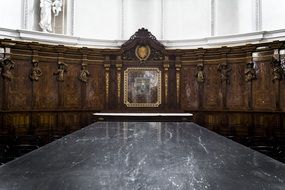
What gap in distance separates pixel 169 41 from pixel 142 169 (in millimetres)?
9245

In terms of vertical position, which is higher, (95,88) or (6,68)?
(6,68)

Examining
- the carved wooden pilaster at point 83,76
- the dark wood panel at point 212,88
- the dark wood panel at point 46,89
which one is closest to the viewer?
the dark wood panel at point 46,89

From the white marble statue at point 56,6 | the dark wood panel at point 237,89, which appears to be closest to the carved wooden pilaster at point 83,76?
the white marble statue at point 56,6

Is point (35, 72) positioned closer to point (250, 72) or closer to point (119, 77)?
point (119, 77)

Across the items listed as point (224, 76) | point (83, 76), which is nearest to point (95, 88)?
point (83, 76)

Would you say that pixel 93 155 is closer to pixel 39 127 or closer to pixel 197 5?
pixel 39 127

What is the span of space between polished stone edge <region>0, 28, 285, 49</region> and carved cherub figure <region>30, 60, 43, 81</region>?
3.30ft

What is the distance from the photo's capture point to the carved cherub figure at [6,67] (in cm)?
828

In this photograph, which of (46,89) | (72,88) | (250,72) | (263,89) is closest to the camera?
(263,89)

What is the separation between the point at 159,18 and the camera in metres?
11.5

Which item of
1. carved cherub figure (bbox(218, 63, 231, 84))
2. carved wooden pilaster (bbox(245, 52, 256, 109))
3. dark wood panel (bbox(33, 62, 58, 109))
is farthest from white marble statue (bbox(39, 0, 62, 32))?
carved wooden pilaster (bbox(245, 52, 256, 109))

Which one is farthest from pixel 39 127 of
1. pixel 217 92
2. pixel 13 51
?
pixel 217 92

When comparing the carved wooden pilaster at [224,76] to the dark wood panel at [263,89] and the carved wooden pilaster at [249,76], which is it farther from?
the dark wood panel at [263,89]

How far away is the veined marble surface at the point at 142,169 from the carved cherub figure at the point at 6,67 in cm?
601
